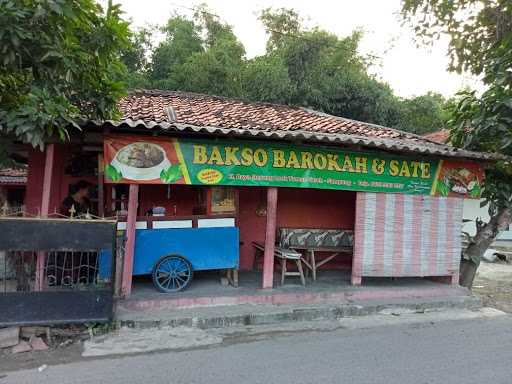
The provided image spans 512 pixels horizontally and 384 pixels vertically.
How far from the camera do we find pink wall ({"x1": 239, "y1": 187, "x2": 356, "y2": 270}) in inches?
352

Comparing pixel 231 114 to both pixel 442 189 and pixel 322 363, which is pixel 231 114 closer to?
pixel 442 189

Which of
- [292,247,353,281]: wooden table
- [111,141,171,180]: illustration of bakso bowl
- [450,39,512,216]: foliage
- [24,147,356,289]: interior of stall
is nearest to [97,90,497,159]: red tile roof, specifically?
[111,141,171,180]: illustration of bakso bowl

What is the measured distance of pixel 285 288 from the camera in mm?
7254

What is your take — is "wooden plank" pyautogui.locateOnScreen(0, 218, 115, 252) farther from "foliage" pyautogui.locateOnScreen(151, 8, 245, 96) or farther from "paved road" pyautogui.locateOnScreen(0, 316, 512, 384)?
"foliage" pyautogui.locateOnScreen(151, 8, 245, 96)

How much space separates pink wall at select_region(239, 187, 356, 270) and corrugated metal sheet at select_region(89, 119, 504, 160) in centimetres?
235

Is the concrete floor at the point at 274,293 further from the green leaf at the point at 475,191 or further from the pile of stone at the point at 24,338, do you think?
the green leaf at the point at 475,191

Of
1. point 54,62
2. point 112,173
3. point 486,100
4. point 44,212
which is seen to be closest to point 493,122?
point 486,100

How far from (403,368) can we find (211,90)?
15.5m

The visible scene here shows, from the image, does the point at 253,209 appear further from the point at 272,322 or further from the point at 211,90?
the point at 211,90

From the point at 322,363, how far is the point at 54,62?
14.9ft

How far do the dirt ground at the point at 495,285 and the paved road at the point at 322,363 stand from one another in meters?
2.72

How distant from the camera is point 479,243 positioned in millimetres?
8609

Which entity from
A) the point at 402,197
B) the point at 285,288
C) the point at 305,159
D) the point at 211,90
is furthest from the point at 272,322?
the point at 211,90

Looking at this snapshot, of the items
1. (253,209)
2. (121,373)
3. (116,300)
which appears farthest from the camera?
(253,209)
